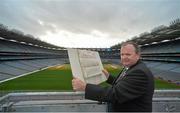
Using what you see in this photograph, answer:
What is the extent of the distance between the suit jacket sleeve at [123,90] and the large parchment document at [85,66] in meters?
A: 0.21

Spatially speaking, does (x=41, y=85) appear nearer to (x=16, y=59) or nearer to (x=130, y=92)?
(x=130, y=92)

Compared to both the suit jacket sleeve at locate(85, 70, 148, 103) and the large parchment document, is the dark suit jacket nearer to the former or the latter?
the suit jacket sleeve at locate(85, 70, 148, 103)

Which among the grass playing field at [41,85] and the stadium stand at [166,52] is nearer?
the grass playing field at [41,85]

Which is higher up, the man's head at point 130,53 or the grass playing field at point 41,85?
the man's head at point 130,53

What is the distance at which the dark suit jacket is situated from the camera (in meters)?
2.15

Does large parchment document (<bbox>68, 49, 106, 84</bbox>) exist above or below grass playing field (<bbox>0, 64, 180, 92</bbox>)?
above

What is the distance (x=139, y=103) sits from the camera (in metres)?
2.29

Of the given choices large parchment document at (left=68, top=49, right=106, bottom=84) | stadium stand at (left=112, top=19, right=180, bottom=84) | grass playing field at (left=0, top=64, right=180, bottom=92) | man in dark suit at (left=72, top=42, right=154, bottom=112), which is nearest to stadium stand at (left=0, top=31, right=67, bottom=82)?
grass playing field at (left=0, top=64, right=180, bottom=92)

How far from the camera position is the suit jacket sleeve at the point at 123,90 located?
2.14 m

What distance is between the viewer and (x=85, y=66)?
253cm

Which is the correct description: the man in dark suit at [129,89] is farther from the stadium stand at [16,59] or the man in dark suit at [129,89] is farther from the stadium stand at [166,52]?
the stadium stand at [166,52]

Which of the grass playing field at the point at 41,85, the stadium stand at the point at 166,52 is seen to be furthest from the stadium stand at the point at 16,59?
the stadium stand at the point at 166,52

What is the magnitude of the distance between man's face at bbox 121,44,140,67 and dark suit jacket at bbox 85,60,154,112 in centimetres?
9

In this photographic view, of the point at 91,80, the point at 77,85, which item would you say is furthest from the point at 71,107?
the point at 77,85
